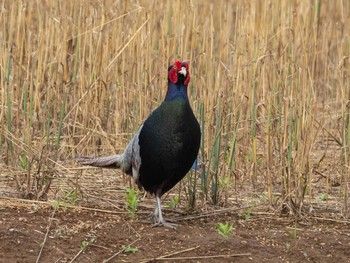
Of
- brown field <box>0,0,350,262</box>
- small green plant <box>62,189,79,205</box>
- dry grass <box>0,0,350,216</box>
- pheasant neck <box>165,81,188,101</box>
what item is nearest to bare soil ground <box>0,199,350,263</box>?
brown field <box>0,0,350,262</box>

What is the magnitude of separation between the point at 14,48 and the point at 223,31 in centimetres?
177

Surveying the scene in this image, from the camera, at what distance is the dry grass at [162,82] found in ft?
19.1

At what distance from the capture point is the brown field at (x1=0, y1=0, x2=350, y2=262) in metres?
4.94

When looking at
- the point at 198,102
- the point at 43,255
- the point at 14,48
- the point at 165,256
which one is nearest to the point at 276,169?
the point at 198,102

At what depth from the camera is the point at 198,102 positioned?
616cm

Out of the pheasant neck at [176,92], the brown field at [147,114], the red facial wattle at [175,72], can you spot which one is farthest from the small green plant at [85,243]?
the red facial wattle at [175,72]

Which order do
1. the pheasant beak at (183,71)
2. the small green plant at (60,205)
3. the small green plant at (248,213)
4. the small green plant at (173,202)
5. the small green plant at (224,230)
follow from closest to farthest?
the small green plant at (224,230)
the pheasant beak at (183,71)
the small green plant at (60,205)
the small green plant at (248,213)
the small green plant at (173,202)

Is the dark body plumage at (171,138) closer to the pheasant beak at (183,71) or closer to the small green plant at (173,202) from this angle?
the pheasant beak at (183,71)

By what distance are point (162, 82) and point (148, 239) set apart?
6.60 feet

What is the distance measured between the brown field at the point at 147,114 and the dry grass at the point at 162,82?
0.02 meters

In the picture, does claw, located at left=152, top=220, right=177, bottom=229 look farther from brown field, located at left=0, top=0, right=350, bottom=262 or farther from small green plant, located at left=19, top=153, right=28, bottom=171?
small green plant, located at left=19, top=153, right=28, bottom=171

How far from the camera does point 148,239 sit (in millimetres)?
4910

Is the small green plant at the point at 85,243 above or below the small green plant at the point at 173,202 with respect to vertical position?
below

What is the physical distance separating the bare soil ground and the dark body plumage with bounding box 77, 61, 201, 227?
0.86 feet
